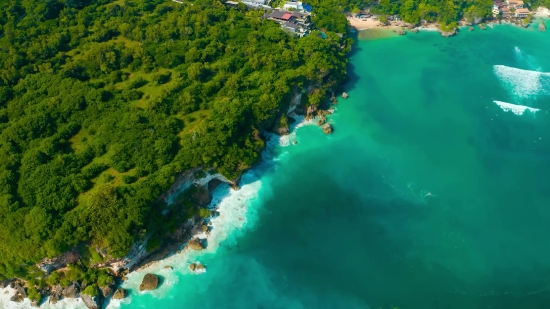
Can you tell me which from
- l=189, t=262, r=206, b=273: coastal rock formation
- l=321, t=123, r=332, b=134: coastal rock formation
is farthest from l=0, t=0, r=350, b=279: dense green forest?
l=189, t=262, r=206, b=273: coastal rock formation

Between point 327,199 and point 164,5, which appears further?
point 164,5

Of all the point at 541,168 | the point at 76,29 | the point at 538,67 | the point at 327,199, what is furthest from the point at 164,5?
the point at 538,67

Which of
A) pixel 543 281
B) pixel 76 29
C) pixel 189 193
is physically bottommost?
pixel 543 281

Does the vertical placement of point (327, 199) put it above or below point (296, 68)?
below

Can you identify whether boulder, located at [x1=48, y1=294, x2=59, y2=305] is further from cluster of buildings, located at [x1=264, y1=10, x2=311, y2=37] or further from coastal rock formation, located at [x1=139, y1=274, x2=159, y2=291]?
cluster of buildings, located at [x1=264, y1=10, x2=311, y2=37]

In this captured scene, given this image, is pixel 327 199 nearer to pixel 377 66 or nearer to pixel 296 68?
pixel 296 68

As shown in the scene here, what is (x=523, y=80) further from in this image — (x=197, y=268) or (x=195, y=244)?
(x=197, y=268)

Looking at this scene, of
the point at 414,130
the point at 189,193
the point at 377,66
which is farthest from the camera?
the point at 377,66

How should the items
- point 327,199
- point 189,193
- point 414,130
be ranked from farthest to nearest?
point 414,130 → point 327,199 → point 189,193
